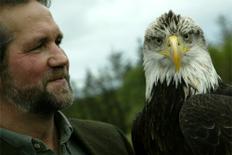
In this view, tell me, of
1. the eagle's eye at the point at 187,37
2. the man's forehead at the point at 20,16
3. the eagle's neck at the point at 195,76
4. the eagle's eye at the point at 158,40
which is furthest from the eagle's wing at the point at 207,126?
the man's forehead at the point at 20,16

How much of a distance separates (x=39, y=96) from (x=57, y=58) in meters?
0.31

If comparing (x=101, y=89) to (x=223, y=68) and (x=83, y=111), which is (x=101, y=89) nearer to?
(x=83, y=111)

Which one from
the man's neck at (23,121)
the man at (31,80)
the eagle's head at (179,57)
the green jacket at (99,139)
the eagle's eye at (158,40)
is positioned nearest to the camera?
the man at (31,80)

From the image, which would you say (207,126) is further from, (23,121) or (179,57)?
(23,121)

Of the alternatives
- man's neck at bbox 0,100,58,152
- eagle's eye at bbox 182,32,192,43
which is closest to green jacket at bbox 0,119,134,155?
man's neck at bbox 0,100,58,152

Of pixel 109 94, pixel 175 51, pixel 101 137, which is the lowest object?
pixel 109 94

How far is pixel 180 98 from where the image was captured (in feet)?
16.4

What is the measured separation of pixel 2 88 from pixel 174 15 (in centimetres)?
197

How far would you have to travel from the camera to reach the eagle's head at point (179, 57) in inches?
198

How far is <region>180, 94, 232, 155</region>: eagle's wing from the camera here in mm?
4422

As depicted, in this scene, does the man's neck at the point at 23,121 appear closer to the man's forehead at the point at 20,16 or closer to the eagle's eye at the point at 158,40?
the man's forehead at the point at 20,16

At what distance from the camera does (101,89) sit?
29.4 meters

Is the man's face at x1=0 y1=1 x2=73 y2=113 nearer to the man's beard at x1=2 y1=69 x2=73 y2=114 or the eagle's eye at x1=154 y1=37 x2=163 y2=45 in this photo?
the man's beard at x1=2 y1=69 x2=73 y2=114

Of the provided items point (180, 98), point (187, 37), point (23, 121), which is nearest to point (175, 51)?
point (187, 37)
